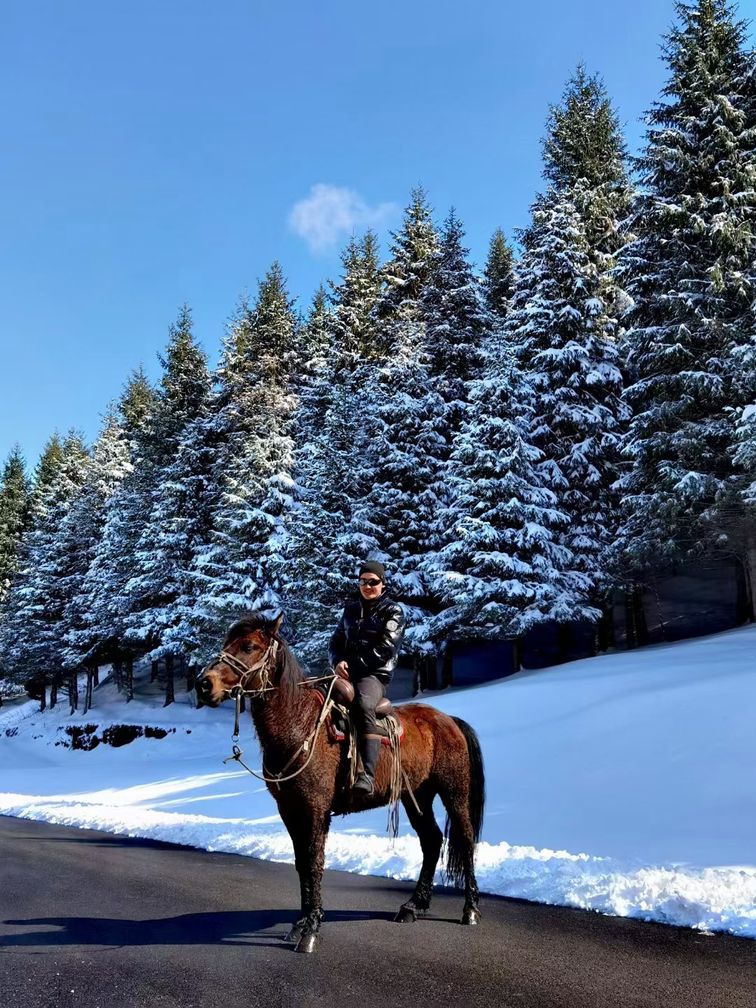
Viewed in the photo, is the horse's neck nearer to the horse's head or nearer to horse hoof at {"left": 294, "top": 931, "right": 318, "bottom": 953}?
the horse's head

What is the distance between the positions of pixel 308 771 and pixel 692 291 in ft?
60.9

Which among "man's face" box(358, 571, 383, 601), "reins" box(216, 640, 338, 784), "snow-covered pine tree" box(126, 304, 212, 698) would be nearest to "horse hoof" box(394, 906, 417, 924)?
"reins" box(216, 640, 338, 784)

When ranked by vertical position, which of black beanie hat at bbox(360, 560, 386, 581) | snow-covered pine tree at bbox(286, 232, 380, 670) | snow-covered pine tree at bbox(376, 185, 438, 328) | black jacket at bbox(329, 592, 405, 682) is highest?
snow-covered pine tree at bbox(376, 185, 438, 328)

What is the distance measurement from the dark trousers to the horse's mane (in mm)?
619

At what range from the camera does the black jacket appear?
651 centimetres

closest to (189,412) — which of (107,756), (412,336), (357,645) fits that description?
(412,336)

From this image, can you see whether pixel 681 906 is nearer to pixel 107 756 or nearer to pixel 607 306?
pixel 607 306

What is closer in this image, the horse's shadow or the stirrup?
the horse's shadow

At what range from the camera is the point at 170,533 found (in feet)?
103

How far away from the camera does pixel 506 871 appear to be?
7371mm

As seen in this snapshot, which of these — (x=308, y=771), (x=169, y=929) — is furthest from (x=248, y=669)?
(x=169, y=929)

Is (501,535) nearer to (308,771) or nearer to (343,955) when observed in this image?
(308,771)

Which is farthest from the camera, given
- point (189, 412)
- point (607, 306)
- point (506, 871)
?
point (189, 412)

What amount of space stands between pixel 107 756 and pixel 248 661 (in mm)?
25496
